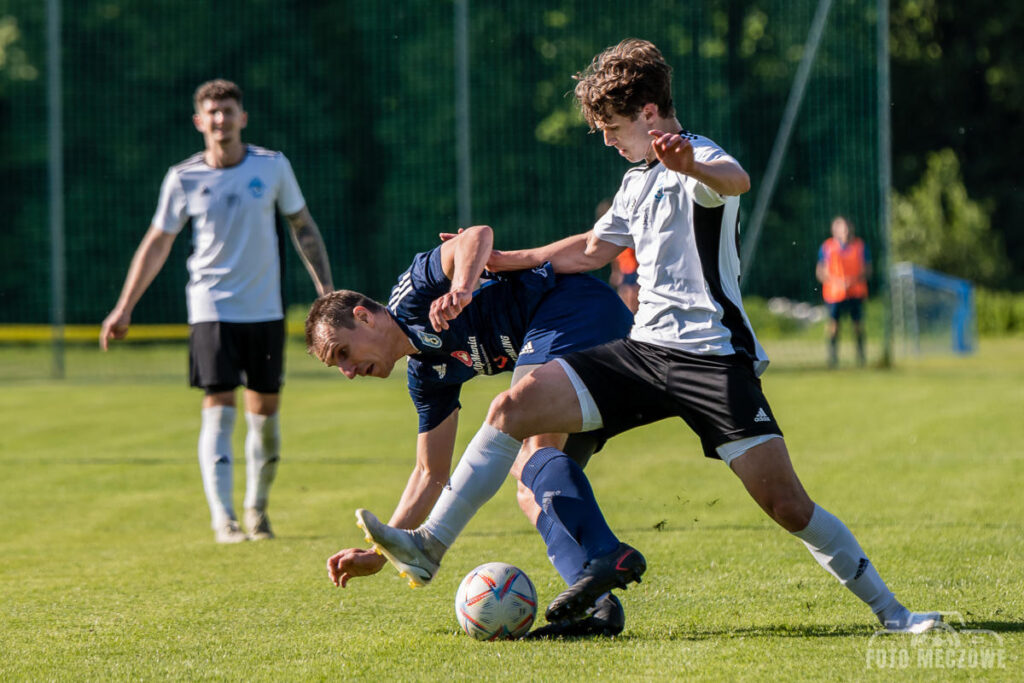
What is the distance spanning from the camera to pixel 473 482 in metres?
4.35

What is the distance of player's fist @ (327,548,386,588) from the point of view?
420 cm

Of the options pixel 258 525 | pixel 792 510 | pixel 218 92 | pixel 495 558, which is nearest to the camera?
pixel 792 510

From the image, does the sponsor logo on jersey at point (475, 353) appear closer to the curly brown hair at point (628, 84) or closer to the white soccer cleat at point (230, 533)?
the curly brown hair at point (628, 84)

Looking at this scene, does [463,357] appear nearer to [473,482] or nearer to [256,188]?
[473,482]

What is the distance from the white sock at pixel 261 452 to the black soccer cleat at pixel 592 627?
3032 millimetres

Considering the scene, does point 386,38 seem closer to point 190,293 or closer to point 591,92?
point 190,293

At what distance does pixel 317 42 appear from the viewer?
94.4 ft

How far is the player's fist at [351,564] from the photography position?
4.20m

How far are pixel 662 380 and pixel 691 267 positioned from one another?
1.24 feet

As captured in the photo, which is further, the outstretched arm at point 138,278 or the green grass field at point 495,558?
the outstretched arm at point 138,278

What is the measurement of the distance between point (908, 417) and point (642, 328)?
8.31 meters

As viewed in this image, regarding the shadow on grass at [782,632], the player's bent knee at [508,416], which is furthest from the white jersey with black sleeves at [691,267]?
the shadow on grass at [782,632]

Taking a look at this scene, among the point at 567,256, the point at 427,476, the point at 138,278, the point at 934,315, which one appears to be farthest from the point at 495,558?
the point at 934,315

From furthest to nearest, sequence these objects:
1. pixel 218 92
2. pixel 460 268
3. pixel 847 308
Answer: pixel 847 308 < pixel 218 92 < pixel 460 268
